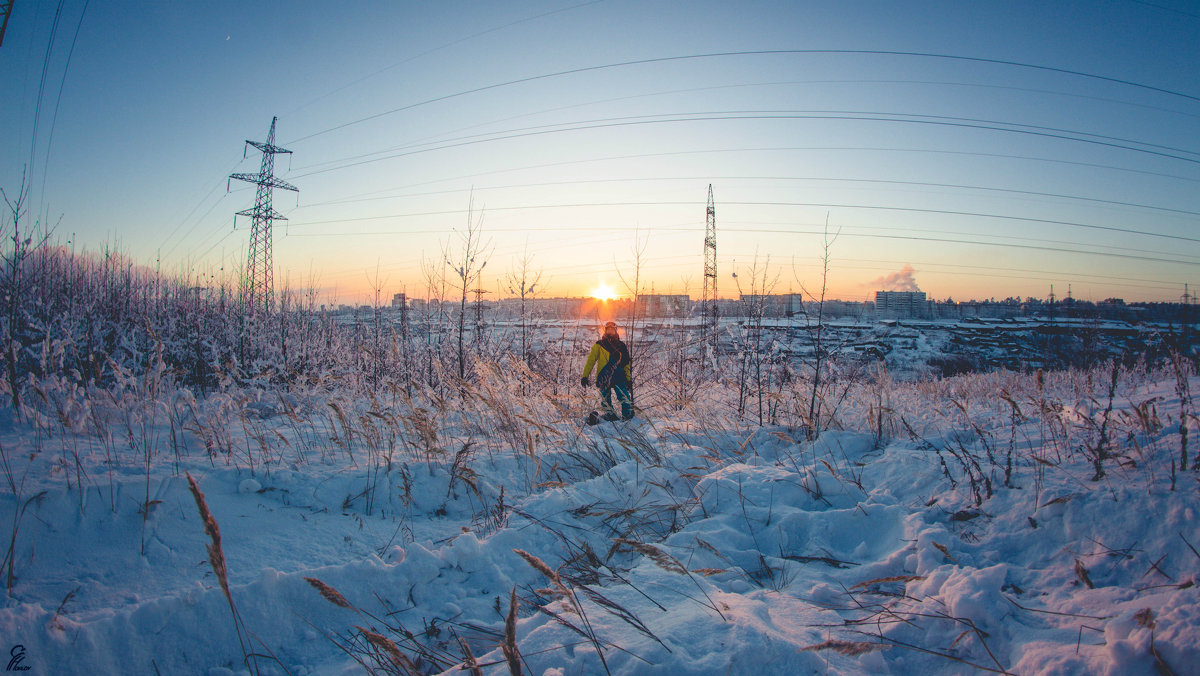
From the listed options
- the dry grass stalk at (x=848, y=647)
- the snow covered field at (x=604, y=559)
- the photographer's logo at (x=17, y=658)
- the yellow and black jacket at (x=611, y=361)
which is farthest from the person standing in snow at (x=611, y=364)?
the photographer's logo at (x=17, y=658)

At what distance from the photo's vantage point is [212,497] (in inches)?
109

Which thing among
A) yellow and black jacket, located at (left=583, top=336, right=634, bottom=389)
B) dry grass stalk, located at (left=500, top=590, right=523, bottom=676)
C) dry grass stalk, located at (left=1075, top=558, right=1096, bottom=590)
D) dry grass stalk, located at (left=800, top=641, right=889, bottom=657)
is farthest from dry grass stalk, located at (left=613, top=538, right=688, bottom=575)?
yellow and black jacket, located at (left=583, top=336, right=634, bottom=389)

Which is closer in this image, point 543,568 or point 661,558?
point 543,568

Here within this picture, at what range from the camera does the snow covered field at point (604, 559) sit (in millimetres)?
1415

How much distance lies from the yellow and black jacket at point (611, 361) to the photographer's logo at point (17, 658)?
19.2ft

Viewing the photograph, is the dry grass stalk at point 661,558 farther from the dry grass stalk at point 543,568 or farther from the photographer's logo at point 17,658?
the photographer's logo at point 17,658

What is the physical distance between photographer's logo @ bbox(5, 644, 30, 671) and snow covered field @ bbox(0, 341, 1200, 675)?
24mm

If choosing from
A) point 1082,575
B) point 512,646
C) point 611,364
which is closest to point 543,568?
point 512,646

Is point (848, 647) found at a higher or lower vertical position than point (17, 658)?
higher

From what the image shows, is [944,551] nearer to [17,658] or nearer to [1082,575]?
[1082,575]

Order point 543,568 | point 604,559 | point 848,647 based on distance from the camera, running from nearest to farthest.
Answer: point 543,568
point 848,647
point 604,559

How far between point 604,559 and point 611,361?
4.90 meters

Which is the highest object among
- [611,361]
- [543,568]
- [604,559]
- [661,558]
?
[611,361]

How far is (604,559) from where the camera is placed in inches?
93.0
